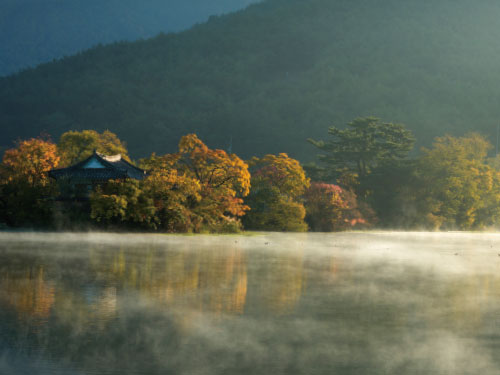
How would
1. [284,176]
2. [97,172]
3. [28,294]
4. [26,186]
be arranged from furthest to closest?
[284,176] < [97,172] < [26,186] < [28,294]

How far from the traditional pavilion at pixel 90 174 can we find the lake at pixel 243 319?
2636 centimetres

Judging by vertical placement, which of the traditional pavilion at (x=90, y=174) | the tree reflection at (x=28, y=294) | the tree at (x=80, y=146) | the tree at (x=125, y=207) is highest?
the tree at (x=80, y=146)

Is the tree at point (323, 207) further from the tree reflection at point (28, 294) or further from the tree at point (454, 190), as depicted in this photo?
the tree reflection at point (28, 294)

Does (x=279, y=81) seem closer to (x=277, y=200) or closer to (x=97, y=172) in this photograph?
(x=277, y=200)

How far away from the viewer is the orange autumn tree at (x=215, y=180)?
39.3 metres

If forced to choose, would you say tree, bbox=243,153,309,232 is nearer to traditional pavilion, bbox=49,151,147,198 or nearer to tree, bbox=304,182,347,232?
tree, bbox=304,182,347,232

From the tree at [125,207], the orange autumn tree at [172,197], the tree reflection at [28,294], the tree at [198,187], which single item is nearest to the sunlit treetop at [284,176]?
the tree at [198,187]

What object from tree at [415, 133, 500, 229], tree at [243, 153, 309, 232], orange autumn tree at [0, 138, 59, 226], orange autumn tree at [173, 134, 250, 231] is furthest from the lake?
tree at [415, 133, 500, 229]

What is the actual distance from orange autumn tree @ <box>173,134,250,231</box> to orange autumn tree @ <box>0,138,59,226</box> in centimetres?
827

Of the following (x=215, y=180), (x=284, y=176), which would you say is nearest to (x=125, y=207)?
→ (x=215, y=180)

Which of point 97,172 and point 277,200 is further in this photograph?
point 277,200

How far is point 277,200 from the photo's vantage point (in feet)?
147

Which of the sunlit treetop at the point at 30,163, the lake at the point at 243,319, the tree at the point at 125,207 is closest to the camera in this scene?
the lake at the point at 243,319

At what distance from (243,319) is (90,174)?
122 feet
